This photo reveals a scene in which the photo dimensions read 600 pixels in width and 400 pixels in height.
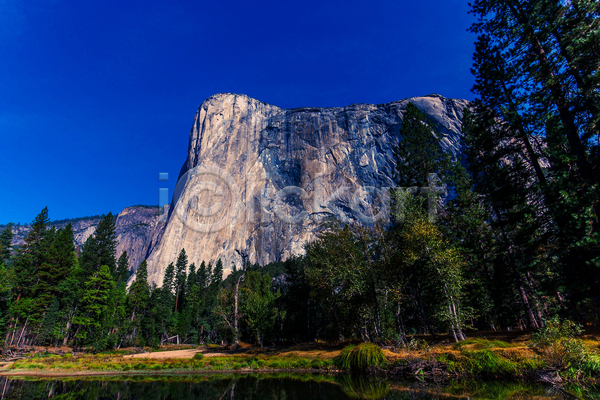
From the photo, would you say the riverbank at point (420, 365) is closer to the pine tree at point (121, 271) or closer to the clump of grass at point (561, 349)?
the clump of grass at point (561, 349)

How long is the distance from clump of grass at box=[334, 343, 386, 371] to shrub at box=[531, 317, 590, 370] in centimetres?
638

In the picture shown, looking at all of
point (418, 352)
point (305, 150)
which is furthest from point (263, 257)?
point (418, 352)

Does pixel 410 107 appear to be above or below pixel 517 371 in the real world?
above

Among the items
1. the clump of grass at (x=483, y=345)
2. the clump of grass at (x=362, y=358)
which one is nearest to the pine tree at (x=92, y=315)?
the clump of grass at (x=362, y=358)

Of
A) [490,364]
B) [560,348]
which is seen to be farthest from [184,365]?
[560,348]

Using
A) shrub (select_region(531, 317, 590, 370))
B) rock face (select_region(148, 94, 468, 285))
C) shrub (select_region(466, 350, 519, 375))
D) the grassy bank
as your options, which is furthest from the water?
rock face (select_region(148, 94, 468, 285))

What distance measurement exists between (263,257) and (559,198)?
10392cm

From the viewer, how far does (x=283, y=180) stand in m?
120

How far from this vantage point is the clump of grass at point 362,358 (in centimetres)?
1410

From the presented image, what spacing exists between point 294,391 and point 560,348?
9.34m

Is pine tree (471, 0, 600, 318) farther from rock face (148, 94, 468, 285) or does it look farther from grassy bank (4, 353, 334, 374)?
rock face (148, 94, 468, 285)

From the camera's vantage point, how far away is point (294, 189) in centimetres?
11769

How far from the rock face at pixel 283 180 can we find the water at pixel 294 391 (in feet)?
312

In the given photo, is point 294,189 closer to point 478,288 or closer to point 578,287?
point 478,288
